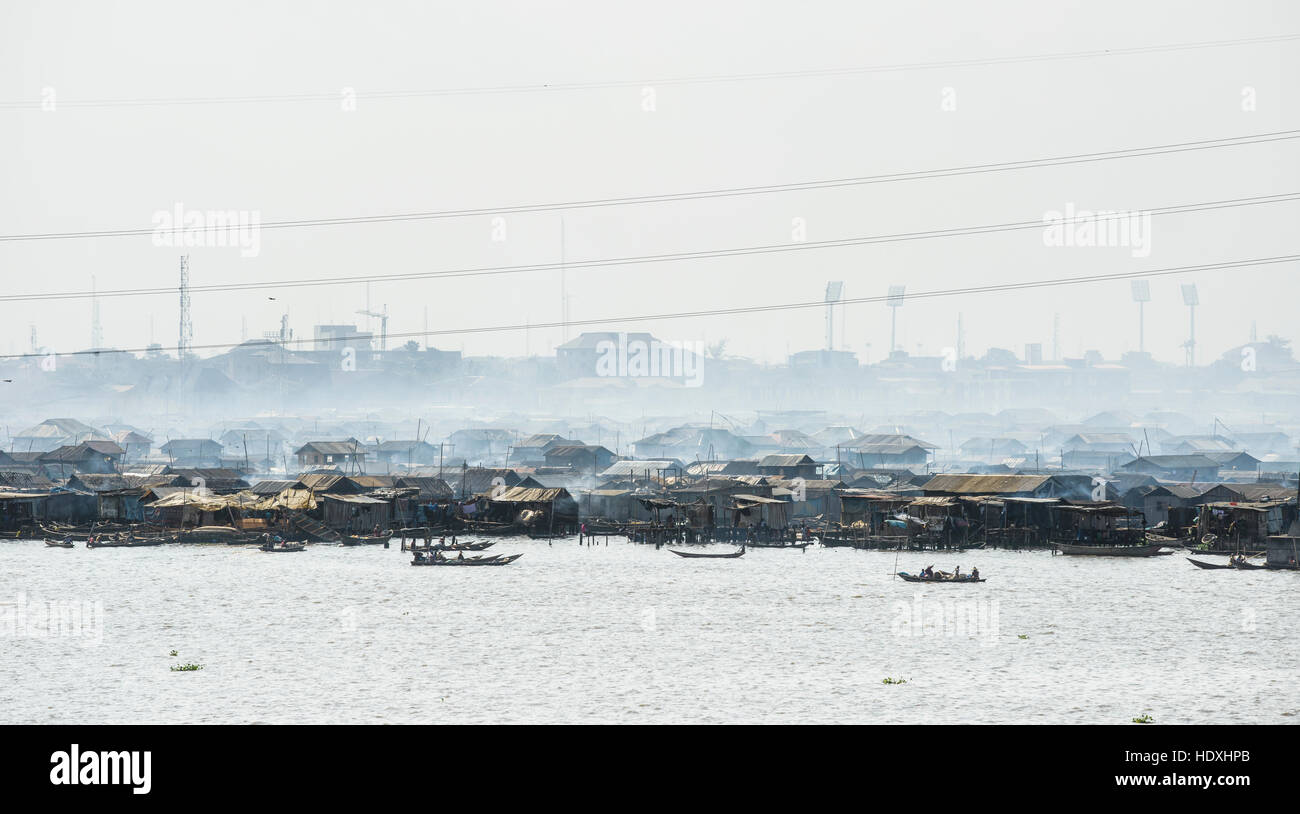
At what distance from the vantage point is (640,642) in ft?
144

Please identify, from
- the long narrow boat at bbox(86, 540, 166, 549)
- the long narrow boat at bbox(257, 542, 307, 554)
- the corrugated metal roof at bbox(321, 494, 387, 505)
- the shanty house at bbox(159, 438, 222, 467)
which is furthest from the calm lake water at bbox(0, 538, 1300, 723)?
the shanty house at bbox(159, 438, 222, 467)

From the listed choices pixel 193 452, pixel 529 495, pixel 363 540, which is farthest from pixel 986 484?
pixel 193 452

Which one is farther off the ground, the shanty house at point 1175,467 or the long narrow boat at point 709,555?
the shanty house at point 1175,467

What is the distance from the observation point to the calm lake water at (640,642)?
32.7m

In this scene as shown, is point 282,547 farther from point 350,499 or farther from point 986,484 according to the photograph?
point 986,484

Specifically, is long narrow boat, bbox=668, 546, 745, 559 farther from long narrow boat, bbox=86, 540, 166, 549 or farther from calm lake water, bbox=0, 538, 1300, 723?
long narrow boat, bbox=86, 540, 166, 549

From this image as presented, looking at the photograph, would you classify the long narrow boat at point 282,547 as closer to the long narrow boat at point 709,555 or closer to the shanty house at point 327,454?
the long narrow boat at point 709,555

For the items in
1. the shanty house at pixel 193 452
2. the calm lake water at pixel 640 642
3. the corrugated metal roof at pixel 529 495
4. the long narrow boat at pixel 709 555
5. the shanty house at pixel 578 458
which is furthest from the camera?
the shanty house at pixel 193 452

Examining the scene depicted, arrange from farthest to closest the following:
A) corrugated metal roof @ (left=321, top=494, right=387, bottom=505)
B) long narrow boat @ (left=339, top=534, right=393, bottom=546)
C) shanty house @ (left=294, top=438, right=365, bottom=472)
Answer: shanty house @ (left=294, top=438, right=365, bottom=472) < corrugated metal roof @ (left=321, top=494, right=387, bottom=505) < long narrow boat @ (left=339, top=534, right=393, bottom=546)

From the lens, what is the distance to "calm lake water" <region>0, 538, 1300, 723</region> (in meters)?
32.7

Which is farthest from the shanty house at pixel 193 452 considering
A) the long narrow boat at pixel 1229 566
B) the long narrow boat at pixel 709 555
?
the long narrow boat at pixel 1229 566
